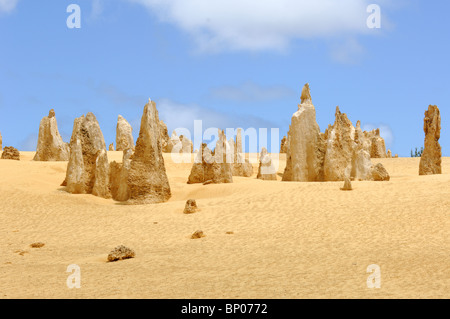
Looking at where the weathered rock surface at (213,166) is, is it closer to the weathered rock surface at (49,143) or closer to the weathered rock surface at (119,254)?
the weathered rock surface at (49,143)

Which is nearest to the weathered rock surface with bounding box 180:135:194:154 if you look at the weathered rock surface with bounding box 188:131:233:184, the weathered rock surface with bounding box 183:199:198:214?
the weathered rock surface with bounding box 188:131:233:184

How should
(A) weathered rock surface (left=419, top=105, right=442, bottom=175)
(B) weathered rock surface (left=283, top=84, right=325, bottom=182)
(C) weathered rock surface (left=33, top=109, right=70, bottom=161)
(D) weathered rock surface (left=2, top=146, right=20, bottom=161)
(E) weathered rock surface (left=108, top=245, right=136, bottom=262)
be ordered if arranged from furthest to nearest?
(C) weathered rock surface (left=33, top=109, right=70, bottom=161), (D) weathered rock surface (left=2, top=146, right=20, bottom=161), (A) weathered rock surface (left=419, top=105, right=442, bottom=175), (B) weathered rock surface (left=283, top=84, right=325, bottom=182), (E) weathered rock surface (left=108, top=245, right=136, bottom=262)

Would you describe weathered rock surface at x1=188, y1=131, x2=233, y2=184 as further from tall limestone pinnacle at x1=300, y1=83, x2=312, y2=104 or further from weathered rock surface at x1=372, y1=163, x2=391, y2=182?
weathered rock surface at x1=372, y1=163, x2=391, y2=182

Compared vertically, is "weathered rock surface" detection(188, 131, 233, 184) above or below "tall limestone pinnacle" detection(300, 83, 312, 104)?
below

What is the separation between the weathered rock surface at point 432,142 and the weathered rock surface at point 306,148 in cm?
508

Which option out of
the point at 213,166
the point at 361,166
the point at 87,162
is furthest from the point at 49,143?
the point at 361,166

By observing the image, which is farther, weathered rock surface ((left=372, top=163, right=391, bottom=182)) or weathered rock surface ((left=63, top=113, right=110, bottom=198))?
weathered rock surface ((left=372, top=163, right=391, bottom=182))

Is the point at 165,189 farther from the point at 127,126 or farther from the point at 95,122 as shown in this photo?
the point at 127,126

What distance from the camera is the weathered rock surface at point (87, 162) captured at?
19712 millimetres

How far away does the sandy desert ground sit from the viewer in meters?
8.41

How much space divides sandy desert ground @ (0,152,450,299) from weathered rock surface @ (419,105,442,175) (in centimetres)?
522

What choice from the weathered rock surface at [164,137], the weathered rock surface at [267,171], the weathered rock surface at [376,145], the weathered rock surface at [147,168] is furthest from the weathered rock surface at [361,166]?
the weathered rock surface at [376,145]
